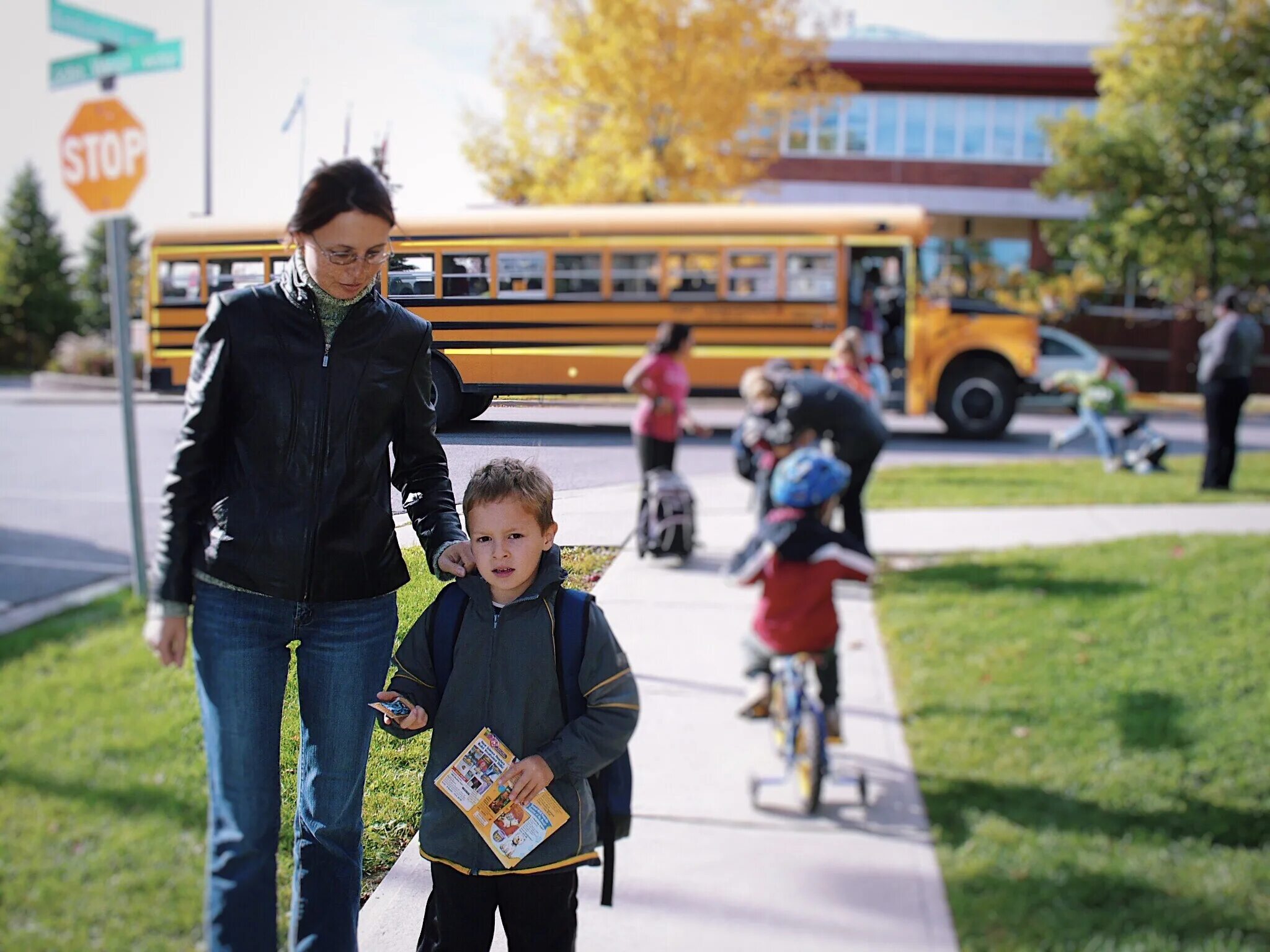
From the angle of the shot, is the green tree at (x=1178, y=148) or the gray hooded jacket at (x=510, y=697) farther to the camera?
the green tree at (x=1178, y=148)

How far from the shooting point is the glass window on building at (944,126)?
24.6 meters

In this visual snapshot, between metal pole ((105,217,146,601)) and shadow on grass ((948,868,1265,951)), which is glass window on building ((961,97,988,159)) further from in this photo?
shadow on grass ((948,868,1265,951))

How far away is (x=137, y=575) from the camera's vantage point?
6465mm

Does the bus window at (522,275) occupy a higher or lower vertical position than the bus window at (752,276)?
lower

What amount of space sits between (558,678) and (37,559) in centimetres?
750

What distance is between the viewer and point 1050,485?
10633 mm

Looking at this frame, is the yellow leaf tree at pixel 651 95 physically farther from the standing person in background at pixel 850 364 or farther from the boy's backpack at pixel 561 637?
the boy's backpack at pixel 561 637

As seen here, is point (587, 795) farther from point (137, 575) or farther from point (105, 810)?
point (137, 575)

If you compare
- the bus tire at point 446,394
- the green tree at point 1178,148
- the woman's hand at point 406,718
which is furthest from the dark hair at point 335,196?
the green tree at point 1178,148

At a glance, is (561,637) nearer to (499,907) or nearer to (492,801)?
(492,801)

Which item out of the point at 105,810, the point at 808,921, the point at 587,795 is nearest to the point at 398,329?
the point at 587,795

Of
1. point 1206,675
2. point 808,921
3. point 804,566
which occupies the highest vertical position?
point 804,566

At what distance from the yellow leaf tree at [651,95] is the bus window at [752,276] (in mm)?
1052

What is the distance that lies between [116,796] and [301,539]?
3955 mm
